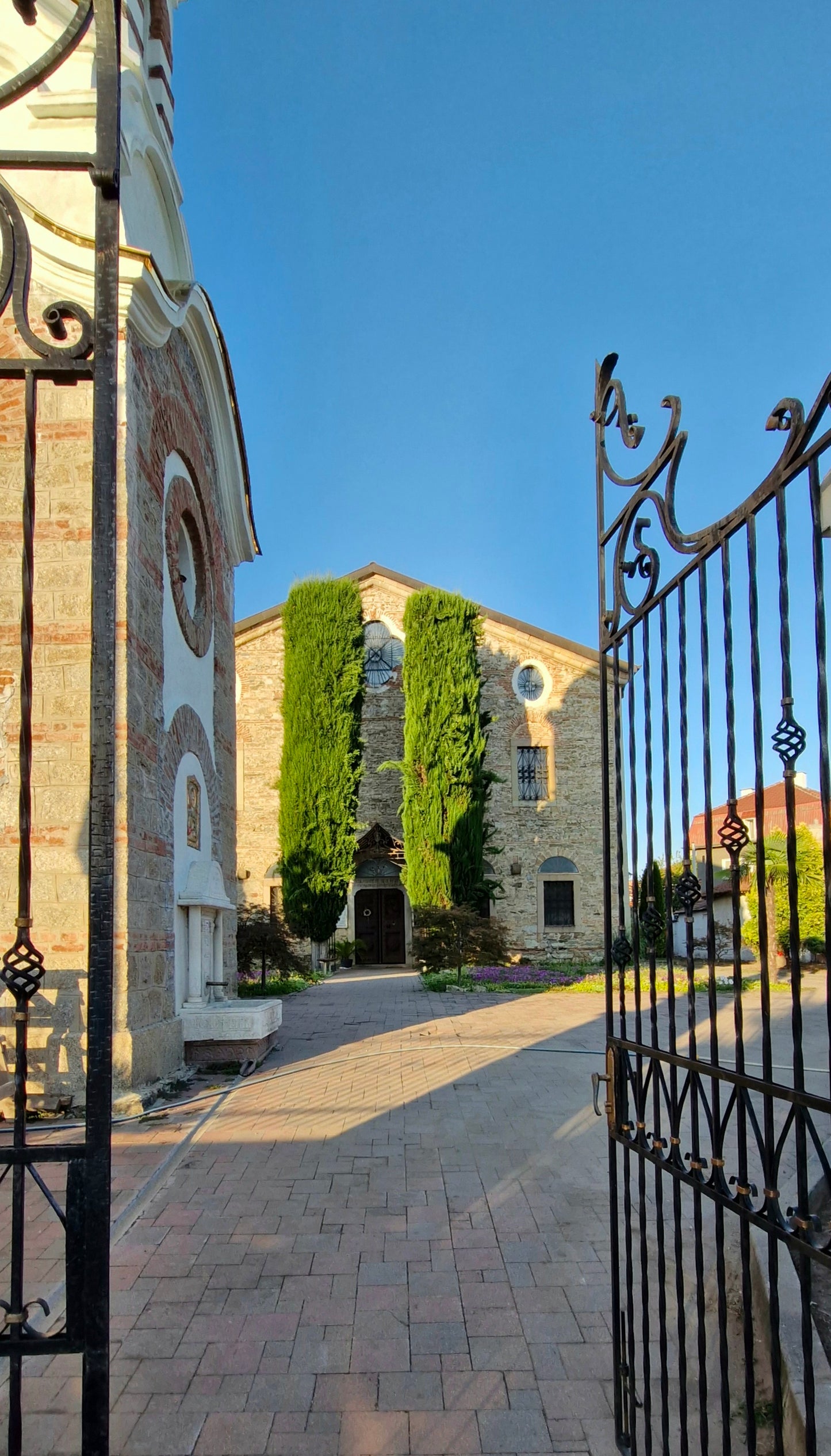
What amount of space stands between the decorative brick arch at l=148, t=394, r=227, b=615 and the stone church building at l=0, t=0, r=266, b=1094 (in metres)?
0.05

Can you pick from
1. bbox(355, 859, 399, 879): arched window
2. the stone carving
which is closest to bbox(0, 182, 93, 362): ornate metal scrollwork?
the stone carving

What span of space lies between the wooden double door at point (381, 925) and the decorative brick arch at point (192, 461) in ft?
47.3

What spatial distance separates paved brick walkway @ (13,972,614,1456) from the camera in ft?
10.3

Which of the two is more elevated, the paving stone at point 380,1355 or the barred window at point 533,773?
the barred window at point 533,773

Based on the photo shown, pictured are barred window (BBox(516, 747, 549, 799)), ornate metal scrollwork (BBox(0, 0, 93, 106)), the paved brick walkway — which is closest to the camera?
ornate metal scrollwork (BBox(0, 0, 93, 106))

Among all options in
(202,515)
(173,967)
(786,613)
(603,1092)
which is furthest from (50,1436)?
(202,515)

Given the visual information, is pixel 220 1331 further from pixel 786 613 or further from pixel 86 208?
pixel 86 208

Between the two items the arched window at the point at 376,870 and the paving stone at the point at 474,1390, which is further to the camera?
the arched window at the point at 376,870

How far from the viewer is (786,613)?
86.4 inches

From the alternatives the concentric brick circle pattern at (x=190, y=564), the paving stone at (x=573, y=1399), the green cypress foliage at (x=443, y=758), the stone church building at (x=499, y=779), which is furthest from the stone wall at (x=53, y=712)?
the stone church building at (x=499, y=779)

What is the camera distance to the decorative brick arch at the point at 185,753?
354 inches

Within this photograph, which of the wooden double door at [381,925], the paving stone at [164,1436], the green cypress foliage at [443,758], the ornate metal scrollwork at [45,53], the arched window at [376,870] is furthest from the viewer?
the wooden double door at [381,925]

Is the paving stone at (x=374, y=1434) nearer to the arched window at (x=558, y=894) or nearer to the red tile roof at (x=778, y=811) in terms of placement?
the arched window at (x=558, y=894)

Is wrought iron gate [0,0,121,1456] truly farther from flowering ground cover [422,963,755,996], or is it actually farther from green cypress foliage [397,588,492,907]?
green cypress foliage [397,588,492,907]
